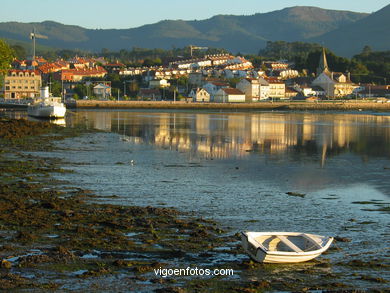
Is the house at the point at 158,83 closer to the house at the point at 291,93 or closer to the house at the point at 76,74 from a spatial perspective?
the house at the point at 76,74

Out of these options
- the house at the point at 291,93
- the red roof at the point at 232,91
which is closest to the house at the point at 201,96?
the red roof at the point at 232,91

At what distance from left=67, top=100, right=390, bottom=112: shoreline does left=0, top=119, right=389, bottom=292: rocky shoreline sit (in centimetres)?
8449

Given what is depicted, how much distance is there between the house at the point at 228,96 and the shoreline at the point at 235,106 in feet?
37.6

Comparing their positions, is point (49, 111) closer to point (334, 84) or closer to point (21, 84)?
point (21, 84)

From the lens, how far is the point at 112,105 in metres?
102

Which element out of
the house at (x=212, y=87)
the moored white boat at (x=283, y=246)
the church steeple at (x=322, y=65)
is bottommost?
the moored white boat at (x=283, y=246)

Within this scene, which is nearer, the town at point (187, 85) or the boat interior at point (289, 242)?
the boat interior at point (289, 242)

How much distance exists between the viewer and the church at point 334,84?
13925 cm

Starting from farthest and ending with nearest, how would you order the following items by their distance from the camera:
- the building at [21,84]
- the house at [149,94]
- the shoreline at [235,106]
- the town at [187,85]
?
the house at [149,94] → the town at [187,85] → the building at [21,84] → the shoreline at [235,106]

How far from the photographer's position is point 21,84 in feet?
390

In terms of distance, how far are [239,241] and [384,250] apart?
276 cm

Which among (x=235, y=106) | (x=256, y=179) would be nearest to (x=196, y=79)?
(x=235, y=106)

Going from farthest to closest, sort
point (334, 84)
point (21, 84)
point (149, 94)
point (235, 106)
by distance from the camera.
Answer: point (334, 84) → point (149, 94) → point (21, 84) → point (235, 106)

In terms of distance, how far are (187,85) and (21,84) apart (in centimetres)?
3473
